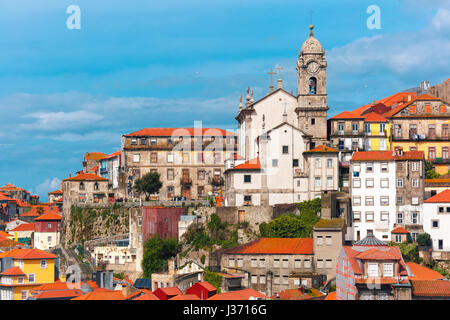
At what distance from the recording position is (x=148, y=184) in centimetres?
9912

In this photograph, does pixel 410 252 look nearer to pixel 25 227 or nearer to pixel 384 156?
pixel 384 156

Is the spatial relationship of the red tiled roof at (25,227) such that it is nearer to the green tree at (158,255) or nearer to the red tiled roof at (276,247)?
the green tree at (158,255)

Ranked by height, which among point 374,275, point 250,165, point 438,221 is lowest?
point 374,275

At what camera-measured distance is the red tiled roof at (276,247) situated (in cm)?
7488

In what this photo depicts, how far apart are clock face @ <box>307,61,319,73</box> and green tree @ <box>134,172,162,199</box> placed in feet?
79.9

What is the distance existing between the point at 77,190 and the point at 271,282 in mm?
38561

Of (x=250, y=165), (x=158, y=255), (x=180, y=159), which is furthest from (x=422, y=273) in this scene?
(x=180, y=159)

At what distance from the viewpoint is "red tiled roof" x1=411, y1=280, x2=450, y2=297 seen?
184 feet

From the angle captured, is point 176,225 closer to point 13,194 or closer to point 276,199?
point 276,199

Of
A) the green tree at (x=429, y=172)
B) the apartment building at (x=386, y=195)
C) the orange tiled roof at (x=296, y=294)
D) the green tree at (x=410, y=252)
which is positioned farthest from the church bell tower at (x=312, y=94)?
the orange tiled roof at (x=296, y=294)

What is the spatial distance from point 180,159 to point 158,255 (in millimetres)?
21967

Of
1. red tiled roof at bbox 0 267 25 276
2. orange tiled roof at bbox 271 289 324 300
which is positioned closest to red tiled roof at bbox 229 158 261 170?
orange tiled roof at bbox 271 289 324 300

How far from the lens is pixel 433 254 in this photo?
74812 millimetres
